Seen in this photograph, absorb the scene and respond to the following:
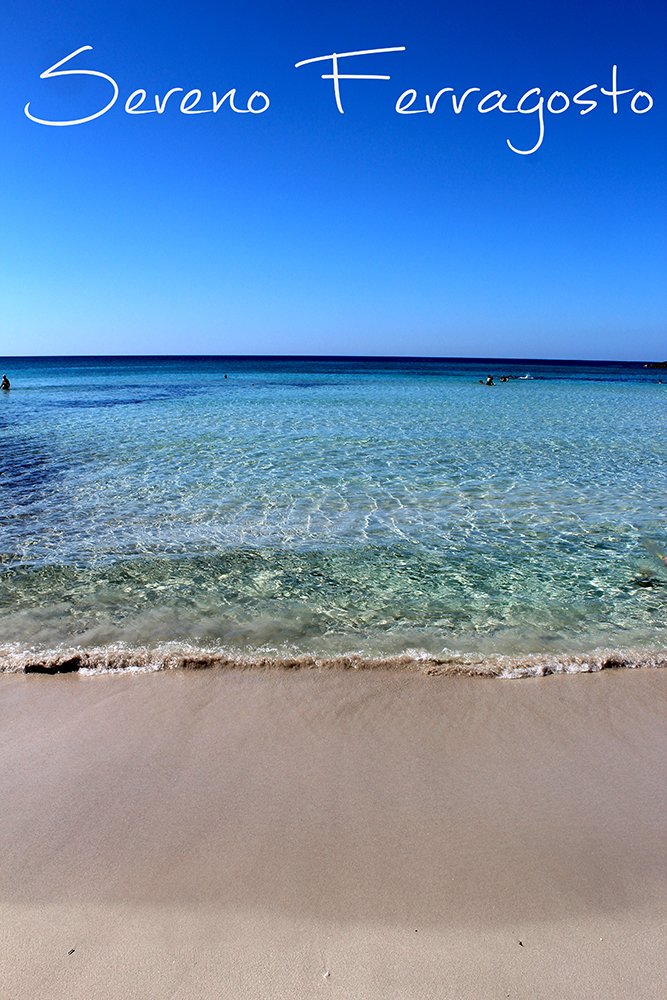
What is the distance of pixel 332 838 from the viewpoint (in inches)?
114

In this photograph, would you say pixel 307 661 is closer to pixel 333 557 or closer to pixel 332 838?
pixel 332 838

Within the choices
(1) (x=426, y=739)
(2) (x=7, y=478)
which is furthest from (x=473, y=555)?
(2) (x=7, y=478)

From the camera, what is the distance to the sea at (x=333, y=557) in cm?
490

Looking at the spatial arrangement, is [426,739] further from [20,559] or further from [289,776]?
[20,559]

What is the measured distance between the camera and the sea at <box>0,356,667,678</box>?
490cm

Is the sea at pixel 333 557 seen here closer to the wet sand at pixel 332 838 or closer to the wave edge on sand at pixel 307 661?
the wave edge on sand at pixel 307 661

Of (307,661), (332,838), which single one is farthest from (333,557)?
(332,838)

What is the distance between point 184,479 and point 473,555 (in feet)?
22.5

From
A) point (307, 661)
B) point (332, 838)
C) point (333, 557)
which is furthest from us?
point (333, 557)

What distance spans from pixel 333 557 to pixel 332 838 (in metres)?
4.42

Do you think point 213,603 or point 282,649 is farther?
point 213,603

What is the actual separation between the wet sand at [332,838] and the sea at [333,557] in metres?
0.61

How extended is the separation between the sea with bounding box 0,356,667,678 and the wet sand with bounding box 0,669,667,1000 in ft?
1.99

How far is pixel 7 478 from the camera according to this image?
1159 cm
